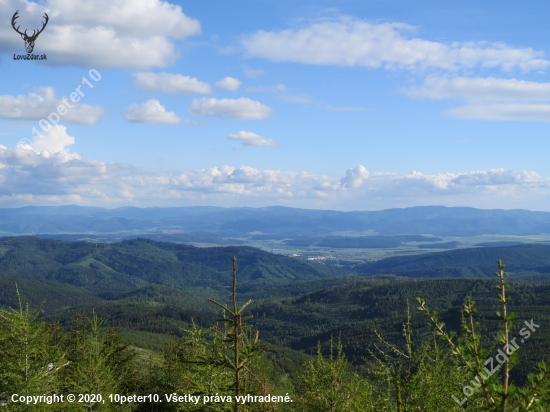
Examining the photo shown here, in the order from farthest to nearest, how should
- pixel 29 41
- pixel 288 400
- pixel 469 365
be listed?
pixel 29 41, pixel 288 400, pixel 469 365

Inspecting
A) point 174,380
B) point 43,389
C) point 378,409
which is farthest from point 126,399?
Answer: point 378,409

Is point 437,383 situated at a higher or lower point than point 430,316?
lower

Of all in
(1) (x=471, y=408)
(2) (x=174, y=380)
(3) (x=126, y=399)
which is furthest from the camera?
(2) (x=174, y=380)

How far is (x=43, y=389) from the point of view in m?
27.2

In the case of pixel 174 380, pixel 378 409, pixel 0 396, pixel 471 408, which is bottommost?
pixel 174 380

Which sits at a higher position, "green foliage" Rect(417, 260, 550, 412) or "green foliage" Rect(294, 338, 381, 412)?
"green foliage" Rect(417, 260, 550, 412)

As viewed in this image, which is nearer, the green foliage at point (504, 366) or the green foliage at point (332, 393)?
the green foliage at point (504, 366)

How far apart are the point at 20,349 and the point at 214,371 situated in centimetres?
1546

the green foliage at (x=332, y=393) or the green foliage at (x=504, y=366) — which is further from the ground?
the green foliage at (x=504, y=366)

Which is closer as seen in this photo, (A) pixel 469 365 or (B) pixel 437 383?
(A) pixel 469 365

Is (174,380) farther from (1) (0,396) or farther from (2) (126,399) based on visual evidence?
(1) (0,396)

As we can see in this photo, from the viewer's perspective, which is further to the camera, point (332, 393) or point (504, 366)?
point (332, 393)

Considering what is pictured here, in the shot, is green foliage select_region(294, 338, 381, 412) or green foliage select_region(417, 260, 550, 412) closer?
green foliage select_region(417, 260, 550, 412)

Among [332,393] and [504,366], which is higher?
[504,366]
